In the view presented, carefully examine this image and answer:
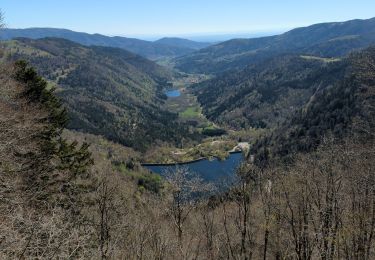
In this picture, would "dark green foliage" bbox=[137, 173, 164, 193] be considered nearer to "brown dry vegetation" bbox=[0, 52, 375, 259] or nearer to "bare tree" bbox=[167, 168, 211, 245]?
"bare tree" bbox=[167, 168, 211, 245]

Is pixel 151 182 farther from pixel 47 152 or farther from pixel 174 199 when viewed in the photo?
pixel 47 152

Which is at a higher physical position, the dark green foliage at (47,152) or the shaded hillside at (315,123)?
the dark green foliage at (47,152)

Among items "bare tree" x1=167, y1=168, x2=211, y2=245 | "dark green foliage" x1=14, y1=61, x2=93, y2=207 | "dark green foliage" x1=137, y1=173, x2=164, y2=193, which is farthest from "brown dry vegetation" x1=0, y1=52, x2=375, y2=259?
"dark green foliage" x1=137, y1=173, x2=164, y2=193

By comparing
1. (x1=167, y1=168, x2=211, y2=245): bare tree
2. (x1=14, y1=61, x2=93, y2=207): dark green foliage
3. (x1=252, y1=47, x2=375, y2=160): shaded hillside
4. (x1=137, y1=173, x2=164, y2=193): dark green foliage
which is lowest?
(x1=137, y1=173, x2=164, y2=193): dark green foliage

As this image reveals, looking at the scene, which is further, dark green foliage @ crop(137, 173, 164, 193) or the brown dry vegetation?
dark green foliage @ crop(137, 173, 164, 193)

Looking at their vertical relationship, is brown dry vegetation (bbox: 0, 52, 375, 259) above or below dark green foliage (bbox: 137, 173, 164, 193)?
above

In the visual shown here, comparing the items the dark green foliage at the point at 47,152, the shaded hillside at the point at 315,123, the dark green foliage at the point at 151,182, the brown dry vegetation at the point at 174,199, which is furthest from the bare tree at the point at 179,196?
the shaded hillside at the point at 315,123

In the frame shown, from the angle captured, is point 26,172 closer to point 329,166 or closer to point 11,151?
point 11,151

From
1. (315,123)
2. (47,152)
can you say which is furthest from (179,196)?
(315,123)

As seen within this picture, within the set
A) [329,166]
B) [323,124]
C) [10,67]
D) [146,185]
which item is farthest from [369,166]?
[323,124]

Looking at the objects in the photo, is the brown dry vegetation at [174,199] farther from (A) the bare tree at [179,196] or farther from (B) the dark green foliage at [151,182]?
(B) the dark green foliage at [151,182]

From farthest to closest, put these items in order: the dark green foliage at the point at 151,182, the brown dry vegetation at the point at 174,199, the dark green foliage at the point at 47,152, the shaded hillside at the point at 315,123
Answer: the shaded hillside at the point at 315,123 < the dark green foliage at the point at 151,182 < the dark green foliage at the point at 47,152 < the brown dry vegetation at the point at 174,199

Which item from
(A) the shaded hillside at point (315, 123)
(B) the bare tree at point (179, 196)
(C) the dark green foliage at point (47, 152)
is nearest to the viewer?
(C) the dark green foliage at point (47, 152)
